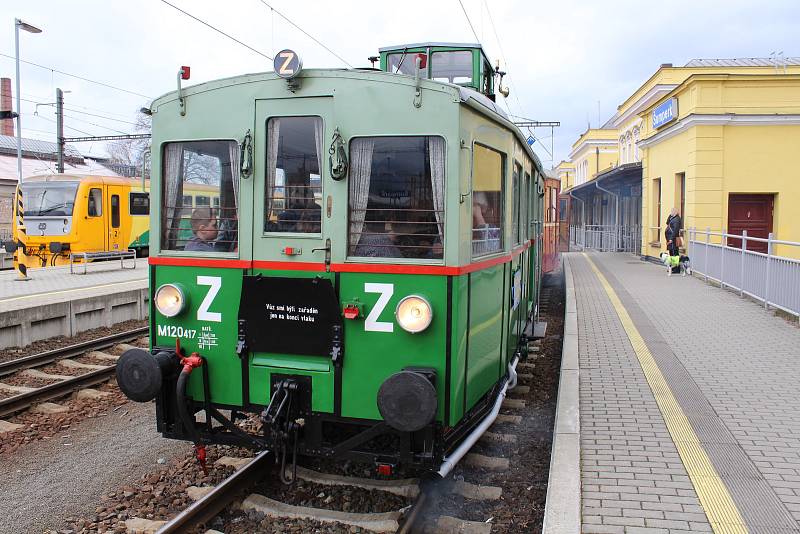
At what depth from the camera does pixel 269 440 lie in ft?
15.3

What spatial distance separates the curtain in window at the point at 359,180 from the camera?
4.55 metres

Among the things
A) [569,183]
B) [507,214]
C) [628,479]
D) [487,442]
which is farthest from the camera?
[569,183]

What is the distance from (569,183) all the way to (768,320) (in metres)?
→ 58.0

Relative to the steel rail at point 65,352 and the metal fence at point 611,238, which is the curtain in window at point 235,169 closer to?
the steel rail at point 65,352

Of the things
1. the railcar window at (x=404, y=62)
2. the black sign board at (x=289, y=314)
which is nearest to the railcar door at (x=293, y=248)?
the black sign board at (x=289, y=314)

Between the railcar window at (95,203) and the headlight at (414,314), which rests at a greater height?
the railcar window at (95,203)

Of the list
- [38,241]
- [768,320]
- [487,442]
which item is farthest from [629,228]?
[487,442]

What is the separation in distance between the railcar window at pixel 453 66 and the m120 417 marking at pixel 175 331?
510 centimetres

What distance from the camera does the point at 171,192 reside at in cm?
504

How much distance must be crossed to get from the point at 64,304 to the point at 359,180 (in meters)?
8.39

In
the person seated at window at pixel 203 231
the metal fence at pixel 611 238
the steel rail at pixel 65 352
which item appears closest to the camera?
the person seated at window at pixel 203 231

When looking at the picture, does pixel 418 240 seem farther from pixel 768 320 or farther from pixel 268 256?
pixel 768 320

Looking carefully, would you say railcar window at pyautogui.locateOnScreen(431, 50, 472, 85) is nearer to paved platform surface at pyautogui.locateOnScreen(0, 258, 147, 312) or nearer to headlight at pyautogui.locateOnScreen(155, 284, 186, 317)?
headlight at pyautogui.locateOnScreen(155, 284, 186, 317)

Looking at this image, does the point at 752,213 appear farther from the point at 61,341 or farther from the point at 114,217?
the point at 114,217
